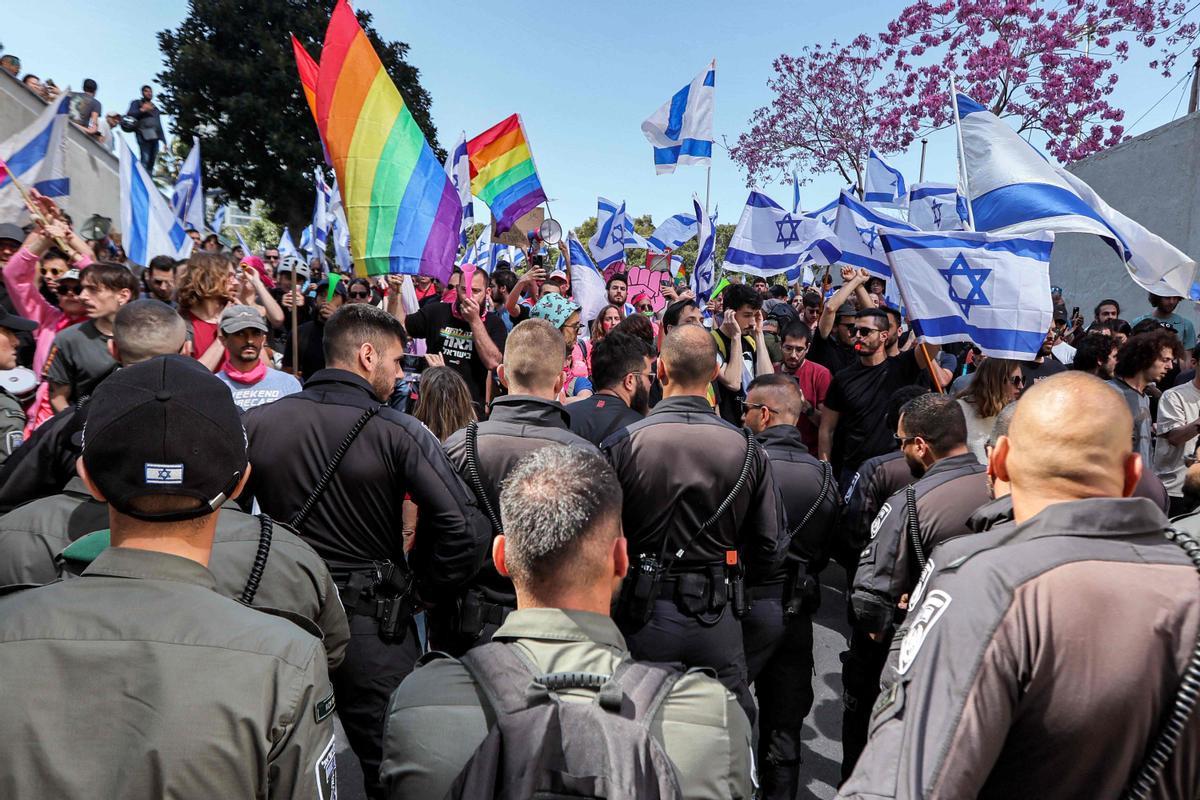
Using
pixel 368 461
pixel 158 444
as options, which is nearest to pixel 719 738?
pixel 158 444

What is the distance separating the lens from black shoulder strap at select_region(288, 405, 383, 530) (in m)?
3.02

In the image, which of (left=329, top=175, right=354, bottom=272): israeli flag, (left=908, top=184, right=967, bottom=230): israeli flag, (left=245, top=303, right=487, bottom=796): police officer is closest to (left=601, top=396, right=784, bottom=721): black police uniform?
(left=245, top=303, right=487, bottom=796): police officer

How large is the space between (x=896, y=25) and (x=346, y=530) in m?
28.0

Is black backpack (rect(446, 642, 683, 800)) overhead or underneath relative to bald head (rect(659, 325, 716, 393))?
underneath

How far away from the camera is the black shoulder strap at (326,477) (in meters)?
3.02

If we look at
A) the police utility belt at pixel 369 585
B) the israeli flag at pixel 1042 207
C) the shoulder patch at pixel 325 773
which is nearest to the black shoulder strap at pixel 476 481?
the police utility belt at pixel 369 585

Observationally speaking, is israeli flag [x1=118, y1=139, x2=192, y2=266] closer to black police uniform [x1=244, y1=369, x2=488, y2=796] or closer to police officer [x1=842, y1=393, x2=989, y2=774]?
black police uniform [x1=244, y1=369, x2=488, y2=796]

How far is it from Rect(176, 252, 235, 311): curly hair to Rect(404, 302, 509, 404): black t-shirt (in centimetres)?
257

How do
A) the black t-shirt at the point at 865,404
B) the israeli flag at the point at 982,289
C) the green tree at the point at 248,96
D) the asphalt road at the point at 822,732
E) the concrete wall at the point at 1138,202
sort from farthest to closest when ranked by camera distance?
the green tree at the point at 248,96 → the concrete wall at the point at 1138,202 → the black t-shirt at the point at 865,404 → the israeli flag at the point at 982,289 → the asphalt road at the point at 822,732

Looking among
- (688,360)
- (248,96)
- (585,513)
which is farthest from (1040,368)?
(248,96)

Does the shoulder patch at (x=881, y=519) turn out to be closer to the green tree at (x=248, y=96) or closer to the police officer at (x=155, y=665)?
the police officer at (x=155, y=665)

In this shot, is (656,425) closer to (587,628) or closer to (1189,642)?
(587,628)

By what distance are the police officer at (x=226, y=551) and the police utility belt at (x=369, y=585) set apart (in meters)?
0.62

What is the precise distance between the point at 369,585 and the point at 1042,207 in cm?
486
